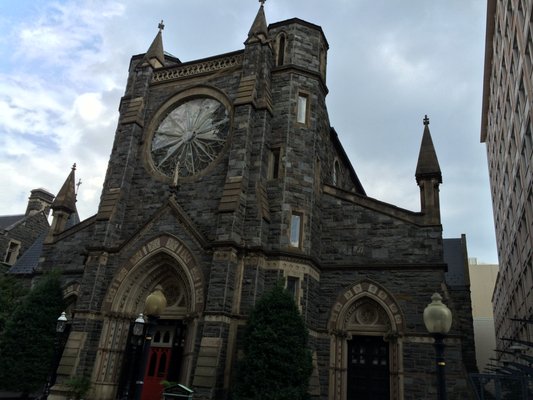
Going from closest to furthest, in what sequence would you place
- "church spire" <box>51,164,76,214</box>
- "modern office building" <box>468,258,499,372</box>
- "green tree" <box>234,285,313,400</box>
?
"green tree" <box>234,285,313,400</box> < "church spire" <box>51,164,76,214</box> < "modern office building" <box>468,258,499,372</box>

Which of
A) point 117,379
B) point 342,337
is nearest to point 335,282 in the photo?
point 342,337

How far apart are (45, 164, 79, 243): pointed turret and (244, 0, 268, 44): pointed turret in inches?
491

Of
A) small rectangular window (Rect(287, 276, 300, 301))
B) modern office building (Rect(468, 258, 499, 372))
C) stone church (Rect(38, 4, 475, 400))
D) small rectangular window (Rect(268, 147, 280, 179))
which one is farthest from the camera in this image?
modern office building (Rect(468, 258, 499, 372))

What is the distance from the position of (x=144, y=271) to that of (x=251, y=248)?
5038 millimetres

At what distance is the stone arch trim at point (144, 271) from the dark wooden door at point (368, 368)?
696 cm

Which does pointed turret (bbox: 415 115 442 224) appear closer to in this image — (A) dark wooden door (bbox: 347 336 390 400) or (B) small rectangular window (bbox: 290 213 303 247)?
(B) small rectangular window (bbox: 290 213 303 247)

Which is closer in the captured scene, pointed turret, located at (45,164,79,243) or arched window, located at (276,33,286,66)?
arched window, located at (276,33,286,66)

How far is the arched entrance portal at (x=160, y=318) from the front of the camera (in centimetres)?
1812

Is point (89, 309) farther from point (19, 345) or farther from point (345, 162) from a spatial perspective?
point (345, 162)

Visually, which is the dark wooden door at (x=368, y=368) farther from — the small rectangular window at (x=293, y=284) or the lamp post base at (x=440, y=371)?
the lamp post base at (x=440, y=371)

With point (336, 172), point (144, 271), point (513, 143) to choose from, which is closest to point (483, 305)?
point (513, 143)

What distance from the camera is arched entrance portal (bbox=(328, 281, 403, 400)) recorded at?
17719mm

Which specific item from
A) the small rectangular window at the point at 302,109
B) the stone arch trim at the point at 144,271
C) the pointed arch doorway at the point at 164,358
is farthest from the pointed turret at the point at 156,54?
the pointed arch doorway at the point at 164,358

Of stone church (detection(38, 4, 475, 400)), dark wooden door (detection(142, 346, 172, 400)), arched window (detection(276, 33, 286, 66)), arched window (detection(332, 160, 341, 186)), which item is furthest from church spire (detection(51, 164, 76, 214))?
arched window (detection(332, 160, 341, 186))
